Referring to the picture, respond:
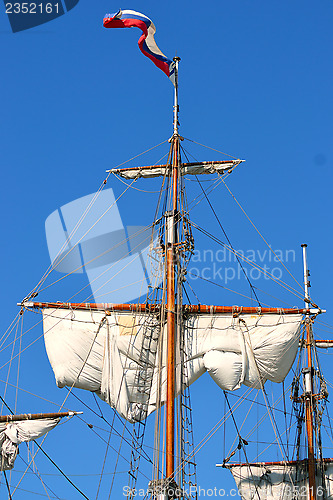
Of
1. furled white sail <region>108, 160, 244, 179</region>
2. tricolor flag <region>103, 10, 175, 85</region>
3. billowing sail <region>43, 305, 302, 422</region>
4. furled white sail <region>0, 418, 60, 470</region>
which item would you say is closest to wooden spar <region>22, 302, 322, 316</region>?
billowing sail <region>43, 305, 302, 422</region>

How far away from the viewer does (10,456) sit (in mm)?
40844

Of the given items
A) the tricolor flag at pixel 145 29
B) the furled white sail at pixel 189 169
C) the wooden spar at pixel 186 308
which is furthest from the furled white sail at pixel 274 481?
the tricolor flag at pixel 145 29

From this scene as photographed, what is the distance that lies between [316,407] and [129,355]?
1428cm

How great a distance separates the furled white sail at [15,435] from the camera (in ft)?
133

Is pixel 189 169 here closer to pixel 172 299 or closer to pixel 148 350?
pixel 172 299

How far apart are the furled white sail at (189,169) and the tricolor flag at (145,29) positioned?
13.7 feet

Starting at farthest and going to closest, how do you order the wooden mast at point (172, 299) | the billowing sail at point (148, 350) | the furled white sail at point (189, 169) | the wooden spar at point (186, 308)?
1. the furled white sail at point (189, 169)
2. the wooden spar at point (186, 308)
3. the billowing sail at point (148, 350)
4. the wooden mast at point (172, 299)

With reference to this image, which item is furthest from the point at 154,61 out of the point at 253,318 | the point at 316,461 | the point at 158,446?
the point at 316,461

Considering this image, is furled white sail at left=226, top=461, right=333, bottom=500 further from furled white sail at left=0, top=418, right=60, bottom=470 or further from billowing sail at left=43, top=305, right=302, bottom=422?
furled white sail at left=0, top=418, right=60, bottom=470

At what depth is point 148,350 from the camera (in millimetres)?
46219

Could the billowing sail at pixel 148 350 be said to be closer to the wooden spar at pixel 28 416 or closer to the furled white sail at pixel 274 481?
the wooden spar at pixel 28 416

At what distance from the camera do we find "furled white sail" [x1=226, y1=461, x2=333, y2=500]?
5606 cm

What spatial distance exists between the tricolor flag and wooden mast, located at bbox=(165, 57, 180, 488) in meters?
0.70

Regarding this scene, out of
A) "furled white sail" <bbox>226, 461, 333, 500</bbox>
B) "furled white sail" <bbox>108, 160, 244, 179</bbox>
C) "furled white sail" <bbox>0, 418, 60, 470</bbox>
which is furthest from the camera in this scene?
"furled white sail" <bbox>226, 461, 333, 500</bbox>
